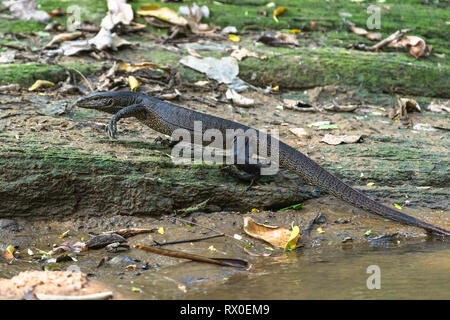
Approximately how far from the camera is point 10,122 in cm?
579

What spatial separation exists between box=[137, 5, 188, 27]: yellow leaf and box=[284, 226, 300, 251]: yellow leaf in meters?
5.02

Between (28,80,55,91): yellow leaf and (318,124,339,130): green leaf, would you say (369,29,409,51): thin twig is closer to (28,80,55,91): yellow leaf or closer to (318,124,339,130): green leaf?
(318,124,339,130): green leaf

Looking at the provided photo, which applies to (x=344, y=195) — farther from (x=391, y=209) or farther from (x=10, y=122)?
(x=10, y=122)

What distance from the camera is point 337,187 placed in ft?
17.6

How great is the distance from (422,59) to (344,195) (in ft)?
14.4

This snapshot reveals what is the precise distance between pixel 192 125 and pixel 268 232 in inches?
69.7

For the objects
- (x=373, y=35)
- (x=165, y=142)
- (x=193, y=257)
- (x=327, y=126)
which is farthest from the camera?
(x=373, y=35)

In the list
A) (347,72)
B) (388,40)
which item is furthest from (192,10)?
(388,40)

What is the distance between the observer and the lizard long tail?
5.14 m

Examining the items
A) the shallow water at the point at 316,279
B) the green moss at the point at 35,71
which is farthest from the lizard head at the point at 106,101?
the shallow water at the point at 316,279

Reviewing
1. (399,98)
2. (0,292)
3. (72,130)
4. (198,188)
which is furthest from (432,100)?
(0,292)

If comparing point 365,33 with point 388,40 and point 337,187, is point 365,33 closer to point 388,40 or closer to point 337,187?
point 388,40

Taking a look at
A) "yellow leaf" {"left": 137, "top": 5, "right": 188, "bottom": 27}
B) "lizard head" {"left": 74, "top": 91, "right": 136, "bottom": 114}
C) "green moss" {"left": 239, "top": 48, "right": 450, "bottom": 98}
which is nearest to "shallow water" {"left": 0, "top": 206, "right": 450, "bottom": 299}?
"lizard head" {"left": 74, "top": 91, "right": 136, "bottom": 114}

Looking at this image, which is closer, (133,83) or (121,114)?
(121,114)
